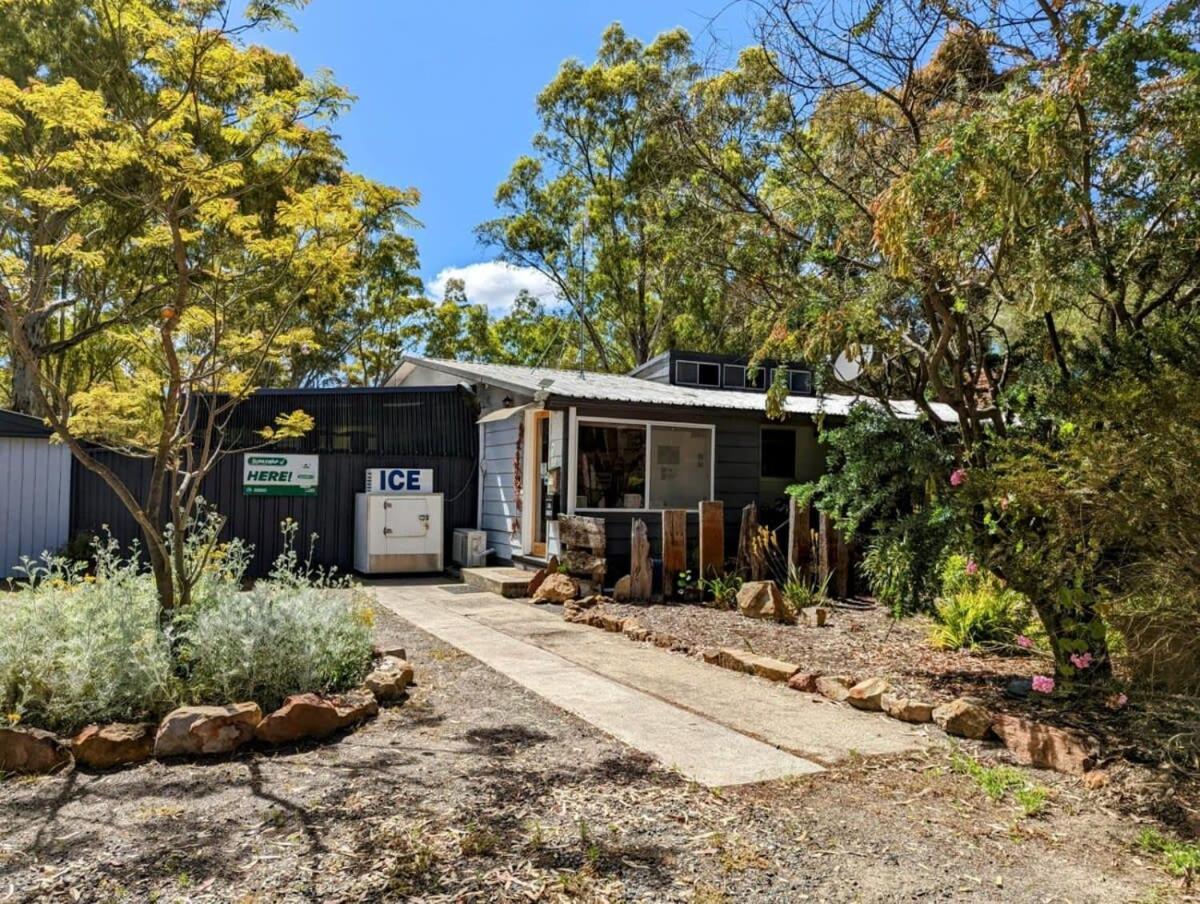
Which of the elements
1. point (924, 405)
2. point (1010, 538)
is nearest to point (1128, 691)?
point (1010, 538)

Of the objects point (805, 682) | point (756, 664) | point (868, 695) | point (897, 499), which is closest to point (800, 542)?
point (897, 499)

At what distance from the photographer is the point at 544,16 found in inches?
346

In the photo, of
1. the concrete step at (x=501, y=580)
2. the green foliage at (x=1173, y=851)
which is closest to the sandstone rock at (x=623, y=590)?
the concrete step at (x=501, y=580)

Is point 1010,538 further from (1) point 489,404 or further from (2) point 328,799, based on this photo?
(1) point 489,404

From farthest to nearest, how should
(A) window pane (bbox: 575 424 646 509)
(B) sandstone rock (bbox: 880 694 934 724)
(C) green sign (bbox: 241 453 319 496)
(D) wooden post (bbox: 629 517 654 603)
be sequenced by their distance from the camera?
(C) green sign (bbox: 241 453 319 496), (A) window pane (bbox: 575 424 646 509), (D) wooden post (bbox: 629 517 654 603), (B) sandstone rock (bbox: 880 694 934 724)

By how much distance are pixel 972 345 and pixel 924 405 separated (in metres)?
0.61

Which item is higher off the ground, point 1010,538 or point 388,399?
point 388,399

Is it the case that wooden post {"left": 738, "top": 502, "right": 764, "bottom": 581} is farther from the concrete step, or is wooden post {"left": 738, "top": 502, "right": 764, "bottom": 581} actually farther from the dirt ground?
the dirt ground

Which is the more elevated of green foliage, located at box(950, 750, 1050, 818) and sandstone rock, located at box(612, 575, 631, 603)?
sandstone rock, located at box(612, 575, 631, 603)

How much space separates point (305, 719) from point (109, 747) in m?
0.86

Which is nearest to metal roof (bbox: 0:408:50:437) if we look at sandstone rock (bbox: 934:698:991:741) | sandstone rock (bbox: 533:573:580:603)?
sandstone rock (bbox: 533:573:580:603)

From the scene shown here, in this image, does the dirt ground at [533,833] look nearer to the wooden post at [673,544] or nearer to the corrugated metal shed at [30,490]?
the wooden post at [673,544]

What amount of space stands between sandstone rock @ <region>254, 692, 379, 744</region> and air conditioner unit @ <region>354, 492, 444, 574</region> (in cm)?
720

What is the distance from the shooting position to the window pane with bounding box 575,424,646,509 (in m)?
10.8
